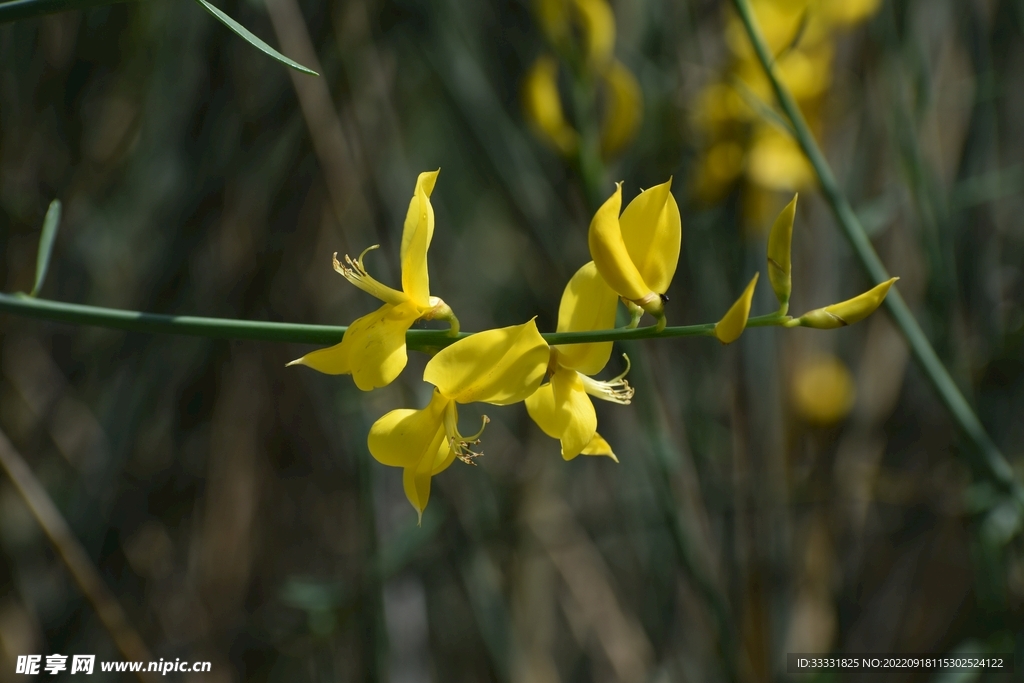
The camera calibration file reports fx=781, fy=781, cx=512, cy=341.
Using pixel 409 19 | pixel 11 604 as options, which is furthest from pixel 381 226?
pixel 11 604

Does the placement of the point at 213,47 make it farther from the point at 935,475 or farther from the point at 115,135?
the point at 935,475

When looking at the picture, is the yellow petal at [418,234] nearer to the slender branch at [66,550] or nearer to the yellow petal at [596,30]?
the slender branch at [66,550]

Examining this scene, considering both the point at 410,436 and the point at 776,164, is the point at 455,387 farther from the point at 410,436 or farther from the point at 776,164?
the point at 776,164

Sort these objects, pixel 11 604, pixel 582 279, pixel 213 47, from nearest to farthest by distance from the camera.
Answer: pixel 582 279, pixel 213 47, pixel 11 604

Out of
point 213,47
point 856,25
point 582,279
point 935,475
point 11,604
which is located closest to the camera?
point 582,279

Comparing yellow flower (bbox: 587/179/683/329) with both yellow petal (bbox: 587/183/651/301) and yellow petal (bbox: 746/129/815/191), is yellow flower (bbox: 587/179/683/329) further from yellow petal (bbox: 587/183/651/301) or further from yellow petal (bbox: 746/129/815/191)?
yellow petal (bbox: 746/129/815/191)

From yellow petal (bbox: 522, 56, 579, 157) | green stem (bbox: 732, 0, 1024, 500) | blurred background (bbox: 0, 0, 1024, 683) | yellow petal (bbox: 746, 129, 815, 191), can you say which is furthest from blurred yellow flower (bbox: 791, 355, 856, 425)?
yellow petal (bbox: 522, 56, 579, 157)

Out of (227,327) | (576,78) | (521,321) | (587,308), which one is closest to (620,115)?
(576,78)
